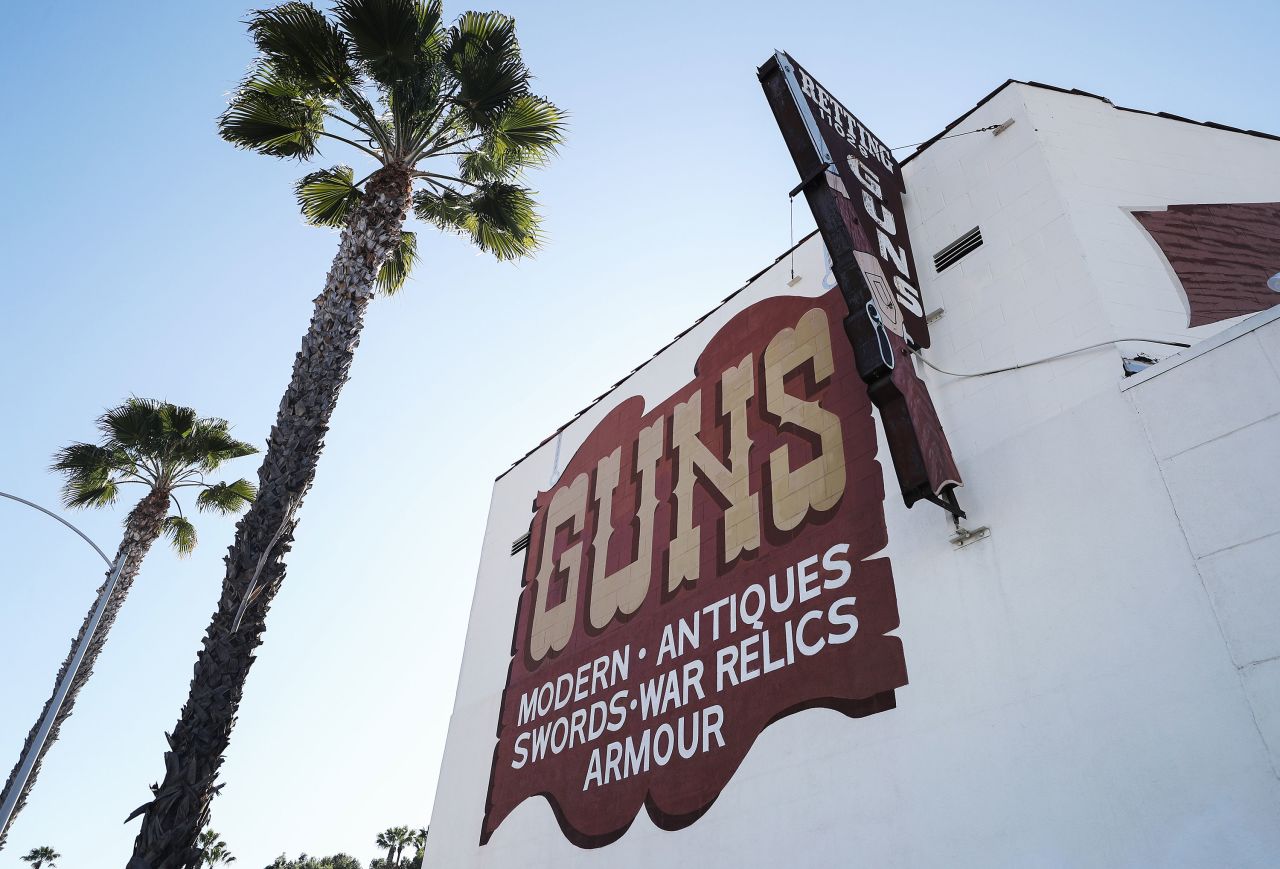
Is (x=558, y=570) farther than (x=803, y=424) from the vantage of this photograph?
Yes

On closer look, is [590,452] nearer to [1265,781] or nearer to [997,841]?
[997,841]

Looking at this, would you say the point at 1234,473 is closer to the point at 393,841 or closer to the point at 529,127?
the point at 529,127

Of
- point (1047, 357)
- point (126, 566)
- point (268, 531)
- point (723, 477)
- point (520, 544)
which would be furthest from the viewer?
point (126, 566)

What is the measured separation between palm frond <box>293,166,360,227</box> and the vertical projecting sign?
807cm

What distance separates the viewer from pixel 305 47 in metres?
13.0

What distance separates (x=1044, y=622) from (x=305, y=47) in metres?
13.0

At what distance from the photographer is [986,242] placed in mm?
10609

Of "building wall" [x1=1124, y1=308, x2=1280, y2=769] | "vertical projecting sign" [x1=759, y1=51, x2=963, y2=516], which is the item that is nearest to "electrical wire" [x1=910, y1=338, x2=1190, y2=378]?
"vertical projecting sign" [x1=759, y1=51, x2=963, y2=516]

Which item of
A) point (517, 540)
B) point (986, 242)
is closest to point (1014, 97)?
point (986, 242)

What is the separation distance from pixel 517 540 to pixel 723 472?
6.42 meters

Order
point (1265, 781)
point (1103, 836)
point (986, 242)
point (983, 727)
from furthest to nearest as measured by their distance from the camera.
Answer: point (986, 242)
point (983, 727)
point (1103, 836)
point (1265, 781)

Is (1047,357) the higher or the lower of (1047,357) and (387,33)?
the lower

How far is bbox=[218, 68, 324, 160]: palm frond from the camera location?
13.3 m

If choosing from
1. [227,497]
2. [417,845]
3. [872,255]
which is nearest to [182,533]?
[227,497]
